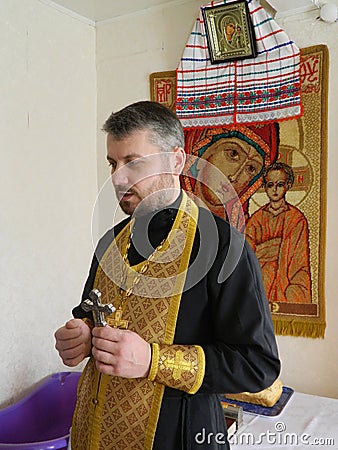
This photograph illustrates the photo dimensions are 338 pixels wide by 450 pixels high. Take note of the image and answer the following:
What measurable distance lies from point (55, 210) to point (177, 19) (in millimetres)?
985

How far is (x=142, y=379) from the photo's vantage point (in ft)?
3.34

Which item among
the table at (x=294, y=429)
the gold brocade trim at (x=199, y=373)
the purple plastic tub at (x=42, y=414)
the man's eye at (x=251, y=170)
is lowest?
the purple plastic tub at (x=42, y=414)

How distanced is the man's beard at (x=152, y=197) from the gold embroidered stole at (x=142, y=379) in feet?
0.14

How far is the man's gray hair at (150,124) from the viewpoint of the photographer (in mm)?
1065

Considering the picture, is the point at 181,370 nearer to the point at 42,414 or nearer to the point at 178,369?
the point at 178,369

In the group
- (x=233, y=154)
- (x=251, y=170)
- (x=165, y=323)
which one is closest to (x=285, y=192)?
(x=251, y=170)

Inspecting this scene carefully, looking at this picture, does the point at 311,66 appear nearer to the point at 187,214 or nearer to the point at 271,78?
the point at 271,78

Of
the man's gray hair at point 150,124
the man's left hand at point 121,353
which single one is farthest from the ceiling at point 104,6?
the man's left hand at point 121,353

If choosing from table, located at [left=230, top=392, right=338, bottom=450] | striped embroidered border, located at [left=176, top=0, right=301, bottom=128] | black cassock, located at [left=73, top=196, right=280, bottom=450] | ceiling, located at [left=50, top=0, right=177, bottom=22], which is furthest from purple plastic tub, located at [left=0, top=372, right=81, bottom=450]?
ceiling, located at [left=50, top=0, right=177, bottom=22]

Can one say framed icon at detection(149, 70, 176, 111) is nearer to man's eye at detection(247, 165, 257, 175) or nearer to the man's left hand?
man's eye at detection(247, 165, 257, 175)

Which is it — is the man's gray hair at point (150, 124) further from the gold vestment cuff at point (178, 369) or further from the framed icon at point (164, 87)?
the framed icon at point (164, 87)

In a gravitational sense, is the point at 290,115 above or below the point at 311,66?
below

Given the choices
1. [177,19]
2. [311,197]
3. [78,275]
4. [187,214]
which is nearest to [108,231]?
[187,214]

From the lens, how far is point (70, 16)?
89.1 inches
